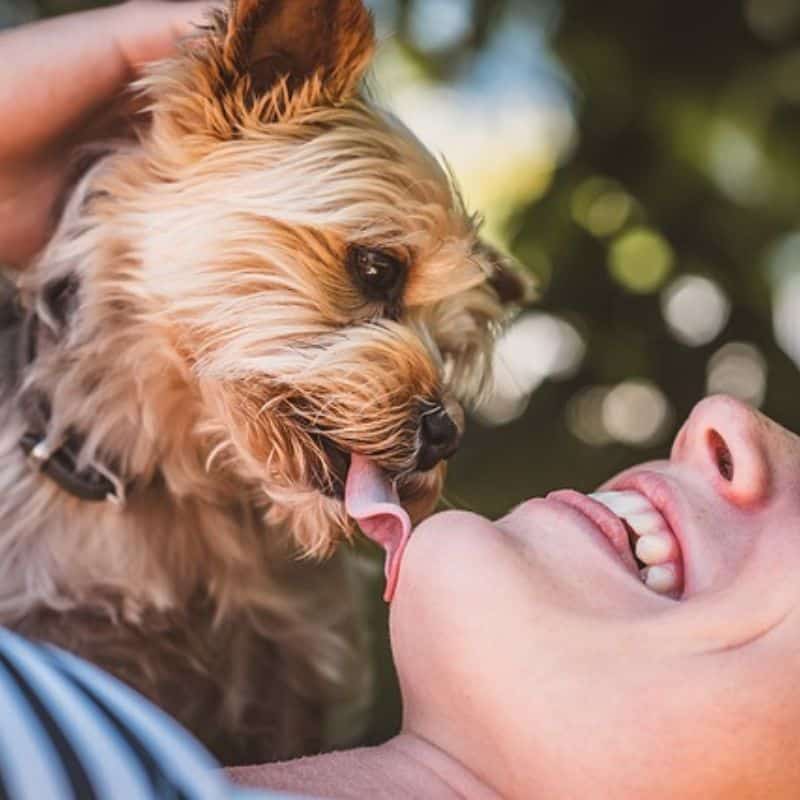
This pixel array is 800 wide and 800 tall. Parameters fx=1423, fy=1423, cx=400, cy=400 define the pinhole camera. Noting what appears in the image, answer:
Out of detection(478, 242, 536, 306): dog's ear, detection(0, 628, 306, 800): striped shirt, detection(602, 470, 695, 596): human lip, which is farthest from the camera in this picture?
detection(478, 242, 536, 306): dog's ear

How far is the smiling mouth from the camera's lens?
121 centimetres

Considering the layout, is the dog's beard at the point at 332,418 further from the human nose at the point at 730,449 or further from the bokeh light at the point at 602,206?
the bokeh light at the point at 602,206

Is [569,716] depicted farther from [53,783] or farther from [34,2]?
[34,2]

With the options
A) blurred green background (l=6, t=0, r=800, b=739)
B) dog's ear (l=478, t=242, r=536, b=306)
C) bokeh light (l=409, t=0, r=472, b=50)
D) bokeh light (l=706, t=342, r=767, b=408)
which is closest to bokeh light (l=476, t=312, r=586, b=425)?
blurred green background (l=6, t=0, r=800, b=739)

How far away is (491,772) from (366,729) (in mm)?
1171

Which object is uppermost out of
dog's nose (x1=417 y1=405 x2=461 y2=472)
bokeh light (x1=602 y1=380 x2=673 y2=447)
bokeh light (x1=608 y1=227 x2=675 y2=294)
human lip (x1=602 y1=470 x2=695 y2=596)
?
human lip (x1=602 y1=470 x2=695 y2=596)

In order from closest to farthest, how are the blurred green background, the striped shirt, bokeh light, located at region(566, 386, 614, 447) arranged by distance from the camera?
the striped shirt, the blurred green background, bokeh light, located at region(566, 386, 614, 447)

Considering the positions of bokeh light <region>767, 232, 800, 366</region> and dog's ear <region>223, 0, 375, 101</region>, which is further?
bokeh light <region>767, 232, 800, 366</region>

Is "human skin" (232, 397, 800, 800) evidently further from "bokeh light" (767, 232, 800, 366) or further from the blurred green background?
"bokeh light" (767, 232, 800, 366)

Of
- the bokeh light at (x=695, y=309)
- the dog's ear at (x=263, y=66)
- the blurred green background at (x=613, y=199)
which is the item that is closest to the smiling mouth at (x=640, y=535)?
the dog's ear at (x=263, y=66)

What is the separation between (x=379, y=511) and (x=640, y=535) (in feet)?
1.08

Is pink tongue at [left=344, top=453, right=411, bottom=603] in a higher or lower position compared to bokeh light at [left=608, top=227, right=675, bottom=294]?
higher

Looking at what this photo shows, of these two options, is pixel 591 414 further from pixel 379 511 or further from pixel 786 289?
pixel 379 511

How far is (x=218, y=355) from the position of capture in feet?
5.74
